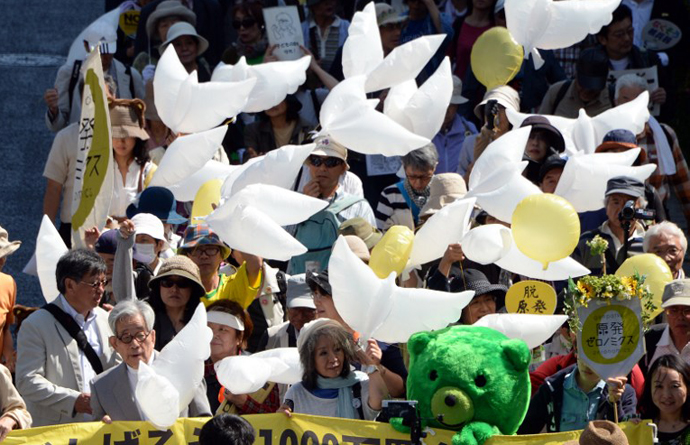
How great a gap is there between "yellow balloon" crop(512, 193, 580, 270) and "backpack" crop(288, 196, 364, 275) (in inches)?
54.7

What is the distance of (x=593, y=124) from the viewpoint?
31.9ft

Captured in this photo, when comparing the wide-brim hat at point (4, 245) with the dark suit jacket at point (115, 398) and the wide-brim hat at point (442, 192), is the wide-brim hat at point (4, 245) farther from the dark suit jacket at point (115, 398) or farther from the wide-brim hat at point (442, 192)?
the wide-brim hat at point (442, 192)

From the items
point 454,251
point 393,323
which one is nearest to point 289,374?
point 393,323

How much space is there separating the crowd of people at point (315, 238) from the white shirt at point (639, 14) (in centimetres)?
2

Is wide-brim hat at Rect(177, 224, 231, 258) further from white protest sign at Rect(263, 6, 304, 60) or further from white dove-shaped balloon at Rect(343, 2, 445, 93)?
white protest sign at Rect(263, 6, 304, 60)

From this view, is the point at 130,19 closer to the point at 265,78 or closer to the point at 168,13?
the point at 168,13

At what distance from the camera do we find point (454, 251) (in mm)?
8266

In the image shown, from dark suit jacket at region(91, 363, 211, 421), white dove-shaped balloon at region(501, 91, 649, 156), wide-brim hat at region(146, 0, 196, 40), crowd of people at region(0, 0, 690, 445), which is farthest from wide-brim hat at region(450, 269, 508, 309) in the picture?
wide-brim hat at region(146, 0, 196, 40)

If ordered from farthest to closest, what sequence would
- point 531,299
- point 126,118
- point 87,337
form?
point 126,118
point 531,299
point 87,337

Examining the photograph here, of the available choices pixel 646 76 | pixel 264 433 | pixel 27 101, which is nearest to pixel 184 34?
pixel 27 101

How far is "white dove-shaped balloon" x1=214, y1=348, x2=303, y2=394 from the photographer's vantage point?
7.23 meters

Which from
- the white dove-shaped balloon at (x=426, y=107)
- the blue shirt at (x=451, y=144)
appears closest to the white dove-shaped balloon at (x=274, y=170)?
the white dove-shaped balloon at (x=426, y=107)

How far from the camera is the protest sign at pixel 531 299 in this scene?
26.2ft

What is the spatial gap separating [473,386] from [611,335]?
31.1 inches
